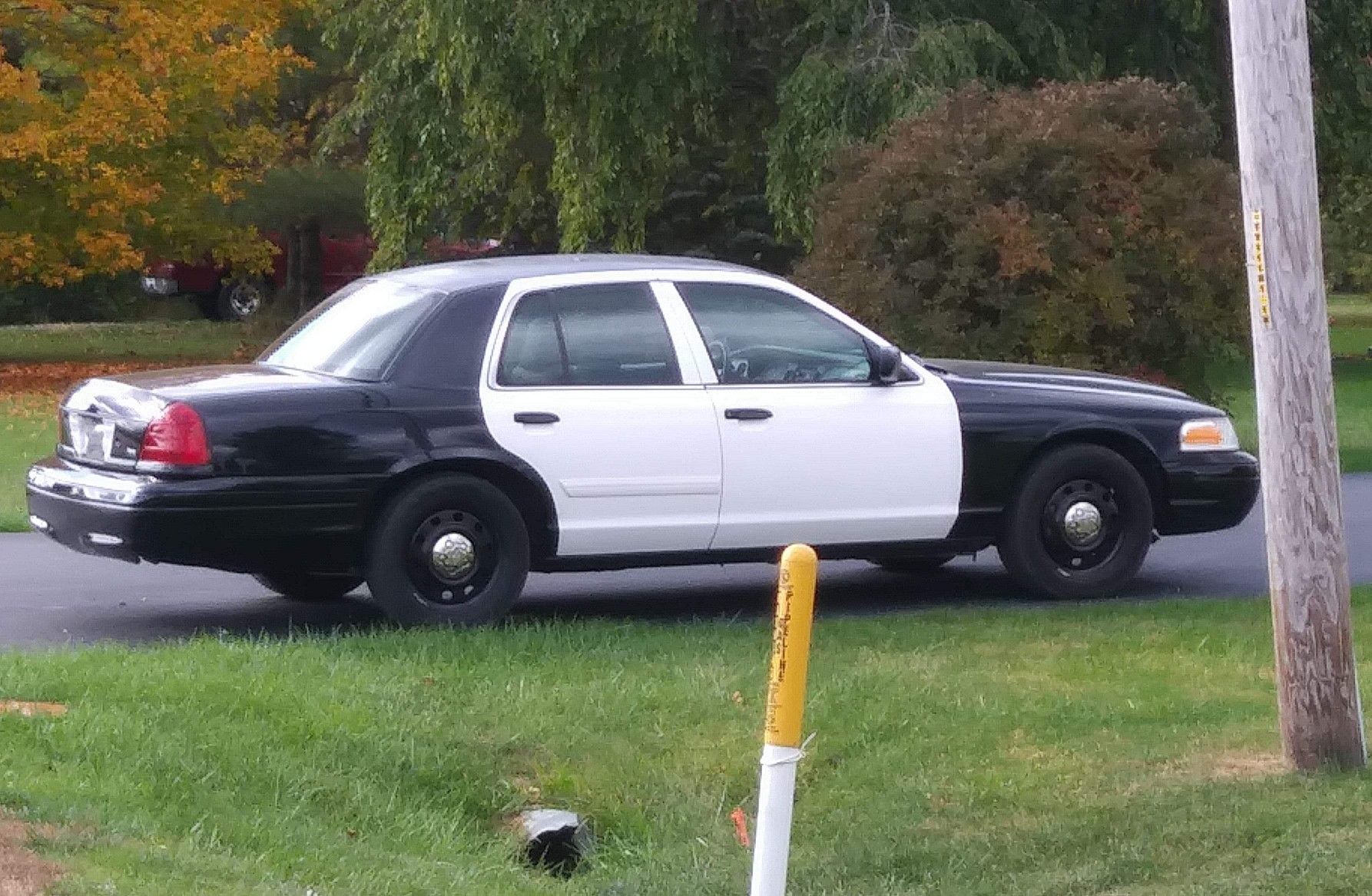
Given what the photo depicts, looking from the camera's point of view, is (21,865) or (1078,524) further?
(1078,524)

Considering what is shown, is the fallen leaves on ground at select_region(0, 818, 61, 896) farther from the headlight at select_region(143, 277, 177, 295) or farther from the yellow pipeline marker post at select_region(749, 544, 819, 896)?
the headlight at select_region(143, 277, 177, 295)

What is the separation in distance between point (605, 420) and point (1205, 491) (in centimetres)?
307

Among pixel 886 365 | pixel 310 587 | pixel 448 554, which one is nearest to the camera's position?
pixel 448 554

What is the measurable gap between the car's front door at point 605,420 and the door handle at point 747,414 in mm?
86

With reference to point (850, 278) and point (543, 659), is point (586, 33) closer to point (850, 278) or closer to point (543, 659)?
point (850, 278)

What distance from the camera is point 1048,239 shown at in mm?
14625

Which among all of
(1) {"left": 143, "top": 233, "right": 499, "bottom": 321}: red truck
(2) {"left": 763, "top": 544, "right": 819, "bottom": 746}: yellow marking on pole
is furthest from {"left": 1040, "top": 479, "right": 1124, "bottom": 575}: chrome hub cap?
(1) {"left": 143, "top": 233, "right": 499, "bottom": 321}: red truck

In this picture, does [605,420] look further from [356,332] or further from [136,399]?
[136,399]

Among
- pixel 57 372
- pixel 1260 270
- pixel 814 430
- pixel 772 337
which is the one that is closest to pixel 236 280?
pixel 57 372

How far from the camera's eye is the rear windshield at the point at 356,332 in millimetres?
9500

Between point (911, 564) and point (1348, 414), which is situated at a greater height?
point (911, 564)

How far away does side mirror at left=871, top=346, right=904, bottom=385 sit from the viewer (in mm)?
9828

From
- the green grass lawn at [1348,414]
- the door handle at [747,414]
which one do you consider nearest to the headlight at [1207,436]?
the door handle at [747,414]

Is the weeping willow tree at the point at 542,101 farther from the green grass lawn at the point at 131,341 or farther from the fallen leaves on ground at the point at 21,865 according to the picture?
the fallen leaves on ground at the point at 21,865
